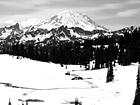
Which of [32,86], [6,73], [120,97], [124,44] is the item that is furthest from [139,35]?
[120,97]

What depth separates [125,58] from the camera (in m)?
139

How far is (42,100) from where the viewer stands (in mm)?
65125

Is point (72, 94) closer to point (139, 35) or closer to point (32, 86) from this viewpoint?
point (32, 86)

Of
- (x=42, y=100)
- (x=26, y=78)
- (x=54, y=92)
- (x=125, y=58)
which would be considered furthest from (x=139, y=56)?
(x=42, y=100)

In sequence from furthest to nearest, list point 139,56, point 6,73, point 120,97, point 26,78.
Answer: point 139,56, point 6,73, point 26,78, point 120,97

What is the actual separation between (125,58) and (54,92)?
233ft

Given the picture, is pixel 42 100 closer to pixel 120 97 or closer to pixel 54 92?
pixel 54 92

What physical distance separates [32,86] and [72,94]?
2070cm

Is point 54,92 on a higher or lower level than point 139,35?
lower

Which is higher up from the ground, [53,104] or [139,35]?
[139,35]

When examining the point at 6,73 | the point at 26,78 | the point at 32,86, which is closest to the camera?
the point at 32,86

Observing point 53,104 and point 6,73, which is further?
point 6,73

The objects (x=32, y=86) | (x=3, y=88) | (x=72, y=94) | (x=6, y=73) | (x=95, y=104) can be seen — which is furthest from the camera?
(x=6, y=73)

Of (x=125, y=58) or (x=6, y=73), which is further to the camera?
(x=125, y=58)
